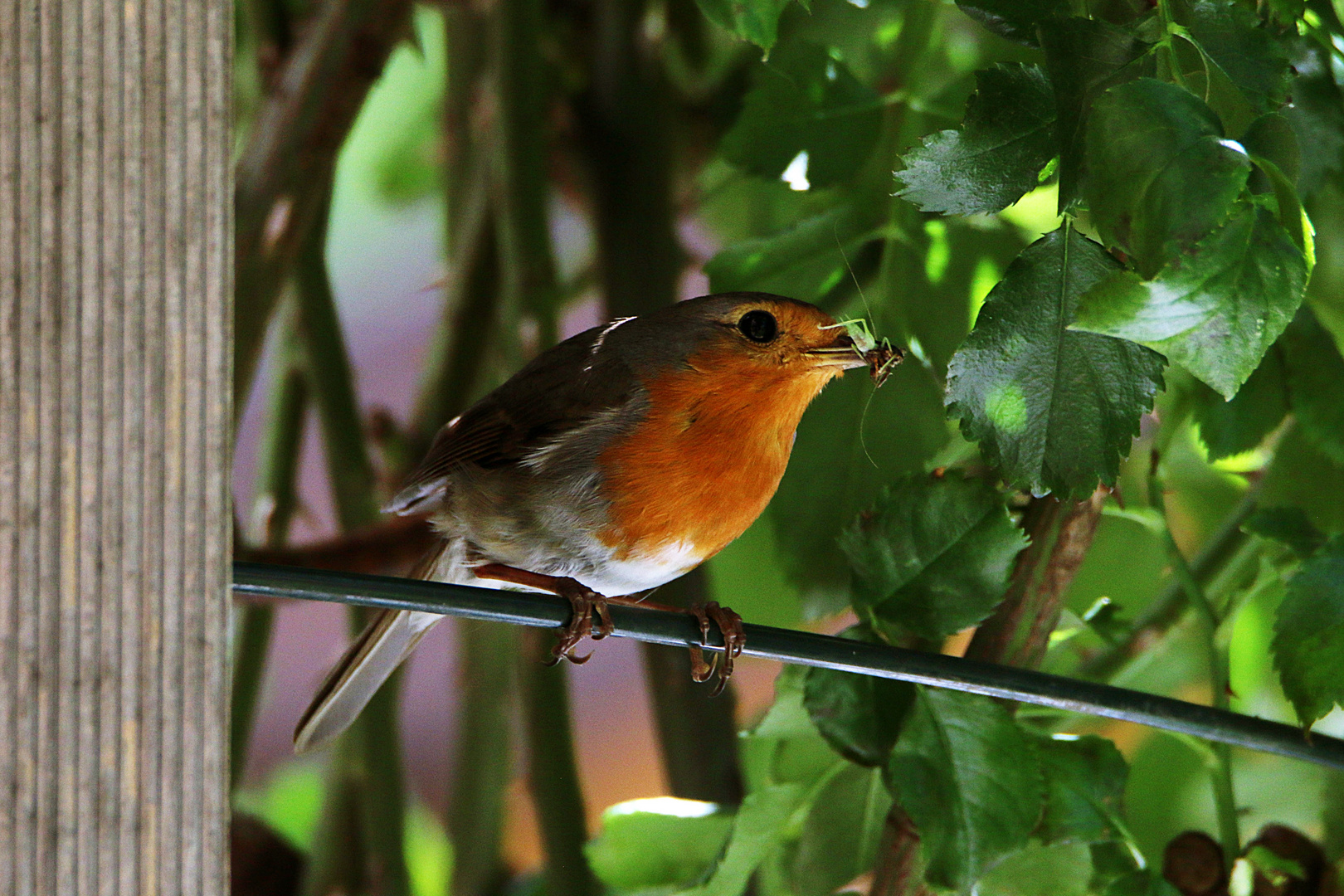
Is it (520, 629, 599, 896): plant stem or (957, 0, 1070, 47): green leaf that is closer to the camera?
(957, 0, 1070, 47): green leaf

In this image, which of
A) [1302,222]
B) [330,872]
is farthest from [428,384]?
[1302,222]

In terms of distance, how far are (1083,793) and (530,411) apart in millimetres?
632

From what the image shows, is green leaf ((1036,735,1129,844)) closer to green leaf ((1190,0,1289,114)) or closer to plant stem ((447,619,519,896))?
green leaf ((1190,0,1289,114))

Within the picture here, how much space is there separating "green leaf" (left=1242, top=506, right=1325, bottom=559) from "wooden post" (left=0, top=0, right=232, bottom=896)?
761mm

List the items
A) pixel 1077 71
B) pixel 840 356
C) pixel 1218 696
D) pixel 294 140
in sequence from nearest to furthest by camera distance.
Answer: pixel 1077 71
pixel 1218 696
pixel 840 356
pixel 294 140

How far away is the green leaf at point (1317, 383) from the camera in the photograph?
1.13 m

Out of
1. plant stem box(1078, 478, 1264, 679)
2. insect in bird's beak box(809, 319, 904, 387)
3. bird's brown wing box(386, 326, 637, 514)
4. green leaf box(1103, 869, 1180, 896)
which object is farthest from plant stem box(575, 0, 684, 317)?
green leaf box(1103, 869, 1180, 896)

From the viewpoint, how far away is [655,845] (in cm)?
122

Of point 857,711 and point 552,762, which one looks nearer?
point 857,711

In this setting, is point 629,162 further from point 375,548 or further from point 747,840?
point 747,840

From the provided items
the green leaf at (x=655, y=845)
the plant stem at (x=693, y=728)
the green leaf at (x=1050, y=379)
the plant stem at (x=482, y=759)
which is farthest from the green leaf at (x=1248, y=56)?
the plant stem at (x=482, y=759)

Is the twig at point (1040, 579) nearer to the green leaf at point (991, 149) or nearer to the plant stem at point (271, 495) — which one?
the green leaf at point (991, 149)

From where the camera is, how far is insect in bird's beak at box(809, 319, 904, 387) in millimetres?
1129

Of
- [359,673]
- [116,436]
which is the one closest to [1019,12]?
[116,436]
